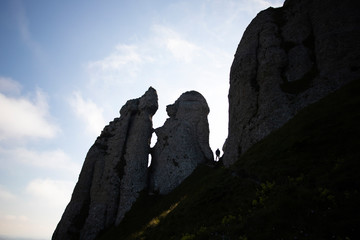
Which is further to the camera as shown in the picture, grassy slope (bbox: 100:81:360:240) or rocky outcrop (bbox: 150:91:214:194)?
rocky outcrop (bbox: 150:91:214:194)

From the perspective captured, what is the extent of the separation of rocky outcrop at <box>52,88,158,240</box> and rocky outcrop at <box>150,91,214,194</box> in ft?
12.8

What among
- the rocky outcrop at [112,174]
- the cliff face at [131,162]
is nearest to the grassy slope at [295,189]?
the cliff face at [131,162]

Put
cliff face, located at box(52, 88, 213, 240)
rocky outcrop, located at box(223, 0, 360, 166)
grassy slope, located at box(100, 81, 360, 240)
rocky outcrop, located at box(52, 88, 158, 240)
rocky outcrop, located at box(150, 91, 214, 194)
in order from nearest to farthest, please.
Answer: grassy slope, located at box(100, 81, 360, 240) → rocky outcrop, located at box(223, 0, 360, 166) → rocky outcrop, located at box(52, 88, 158, 240) → cliff face, located at box(52, 88, 213, 240) → rocky outcrop, located at box(150, 91, 214, 194)

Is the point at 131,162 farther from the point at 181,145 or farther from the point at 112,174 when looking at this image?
the point at 181,145

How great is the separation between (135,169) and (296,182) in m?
54.8

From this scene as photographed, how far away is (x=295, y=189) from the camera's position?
51.4 ft

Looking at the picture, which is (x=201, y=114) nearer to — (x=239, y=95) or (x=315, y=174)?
(x=239, y=95)

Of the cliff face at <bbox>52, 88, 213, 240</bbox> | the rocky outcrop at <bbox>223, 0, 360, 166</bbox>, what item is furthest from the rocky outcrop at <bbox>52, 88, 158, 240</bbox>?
the rocky outcrop at <bbox>223, 0, 360, 166</bbox>

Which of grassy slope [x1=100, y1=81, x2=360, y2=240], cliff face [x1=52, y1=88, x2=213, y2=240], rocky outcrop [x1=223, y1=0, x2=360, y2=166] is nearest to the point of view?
grassy slope [x1=100, y1=81, x2=360, y2=240]

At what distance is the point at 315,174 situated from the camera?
17.8 meters

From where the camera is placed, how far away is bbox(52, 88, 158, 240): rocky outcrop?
5962 centimetres

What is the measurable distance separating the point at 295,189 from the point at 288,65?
4417cm

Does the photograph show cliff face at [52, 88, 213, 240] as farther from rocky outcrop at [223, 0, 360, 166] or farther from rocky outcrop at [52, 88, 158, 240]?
rocky outcrop at [223, 0, 360, 166]

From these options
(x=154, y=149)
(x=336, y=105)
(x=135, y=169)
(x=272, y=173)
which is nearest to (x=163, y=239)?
(x=272, y=173)
